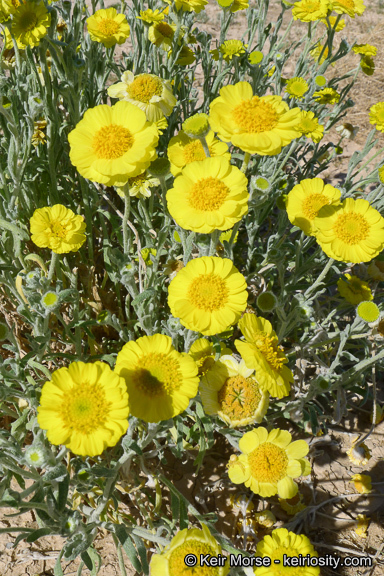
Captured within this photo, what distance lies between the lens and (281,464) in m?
1.59

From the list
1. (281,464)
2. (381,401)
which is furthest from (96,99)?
(381,401)

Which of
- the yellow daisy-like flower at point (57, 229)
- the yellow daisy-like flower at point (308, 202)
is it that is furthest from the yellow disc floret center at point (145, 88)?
the yellow daisy-like flower at point (308, 202)

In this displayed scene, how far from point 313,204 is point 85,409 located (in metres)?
1.39

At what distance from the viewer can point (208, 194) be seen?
1.48m

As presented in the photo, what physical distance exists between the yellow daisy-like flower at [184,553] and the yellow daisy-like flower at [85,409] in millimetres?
492

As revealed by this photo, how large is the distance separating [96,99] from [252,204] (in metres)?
1.49

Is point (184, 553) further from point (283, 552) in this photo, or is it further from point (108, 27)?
point (108, 27)

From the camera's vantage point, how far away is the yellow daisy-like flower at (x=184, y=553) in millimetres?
1335

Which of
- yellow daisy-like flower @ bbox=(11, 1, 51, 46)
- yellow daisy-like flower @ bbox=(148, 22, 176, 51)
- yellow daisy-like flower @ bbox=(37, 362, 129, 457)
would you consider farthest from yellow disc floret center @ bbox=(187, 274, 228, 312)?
yellow daisy-like flower @ bbox=(148, 22, 176, 51)

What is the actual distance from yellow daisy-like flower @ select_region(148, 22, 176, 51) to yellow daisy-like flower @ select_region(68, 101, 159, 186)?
1.14 m

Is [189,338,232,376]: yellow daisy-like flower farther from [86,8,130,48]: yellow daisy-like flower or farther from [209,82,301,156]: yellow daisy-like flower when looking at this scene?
[86,8,130,48]: yellow daisy-like flower

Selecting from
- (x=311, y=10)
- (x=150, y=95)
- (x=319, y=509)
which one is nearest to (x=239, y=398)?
(x=319, y=509)

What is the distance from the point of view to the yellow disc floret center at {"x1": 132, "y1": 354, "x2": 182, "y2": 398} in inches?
51.9

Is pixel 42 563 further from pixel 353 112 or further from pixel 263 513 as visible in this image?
pixel 353 112
